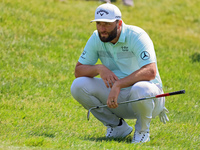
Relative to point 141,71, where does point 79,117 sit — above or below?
below

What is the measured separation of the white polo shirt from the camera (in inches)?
221

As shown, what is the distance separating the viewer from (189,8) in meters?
20.6

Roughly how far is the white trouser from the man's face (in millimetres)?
694

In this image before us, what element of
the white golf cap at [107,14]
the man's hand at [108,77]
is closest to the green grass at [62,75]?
the man's hand at [108,77]

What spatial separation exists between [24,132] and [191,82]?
5.71 m

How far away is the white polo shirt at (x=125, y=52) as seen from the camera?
18.4ft

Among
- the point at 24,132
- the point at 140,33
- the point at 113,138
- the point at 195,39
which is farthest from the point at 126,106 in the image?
the point at 195,39

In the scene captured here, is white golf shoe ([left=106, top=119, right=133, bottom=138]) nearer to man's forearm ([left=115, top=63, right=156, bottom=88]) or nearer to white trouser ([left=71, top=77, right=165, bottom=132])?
white trouser ([left=71, top=77, right=165, bottom=132])

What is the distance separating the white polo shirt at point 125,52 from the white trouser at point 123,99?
28cm

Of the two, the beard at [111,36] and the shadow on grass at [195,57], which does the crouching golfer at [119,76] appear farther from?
the shadow on grass at [195,57]

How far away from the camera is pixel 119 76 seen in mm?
6031

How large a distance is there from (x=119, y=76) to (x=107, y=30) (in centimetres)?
77

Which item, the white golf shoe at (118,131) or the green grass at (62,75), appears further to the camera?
the white golf shoe at (118,131)

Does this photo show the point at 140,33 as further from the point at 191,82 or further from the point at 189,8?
the point at 189,8
